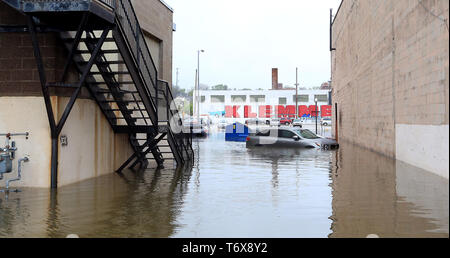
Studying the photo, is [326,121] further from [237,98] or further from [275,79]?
[275,79]

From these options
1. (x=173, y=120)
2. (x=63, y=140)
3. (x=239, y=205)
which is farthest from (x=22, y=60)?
(x=239, y=205)

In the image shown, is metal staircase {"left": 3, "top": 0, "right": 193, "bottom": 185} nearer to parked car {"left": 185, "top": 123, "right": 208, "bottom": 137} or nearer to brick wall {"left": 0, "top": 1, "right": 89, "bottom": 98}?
brick wall {"left": 0, "top": 1, "right": 89, "bottom": 98}

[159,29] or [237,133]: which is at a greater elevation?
[159,29]

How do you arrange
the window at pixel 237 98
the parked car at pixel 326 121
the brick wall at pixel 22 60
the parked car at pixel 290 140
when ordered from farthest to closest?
the window at pixel 237 98
the parked car at pixel 326 121
the parked car at pixel 290 140
the brick wall at pixel 22 60

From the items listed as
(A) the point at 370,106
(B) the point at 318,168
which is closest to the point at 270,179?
(B) the point at 318,168

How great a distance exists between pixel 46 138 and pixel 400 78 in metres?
12.4

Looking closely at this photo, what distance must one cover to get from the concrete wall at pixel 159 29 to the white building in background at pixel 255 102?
59147mm

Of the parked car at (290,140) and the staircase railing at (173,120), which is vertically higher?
the staircase railing at (173,120)

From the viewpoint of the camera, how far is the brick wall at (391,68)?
12852 millimetres

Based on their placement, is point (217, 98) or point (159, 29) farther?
point (217, 98)

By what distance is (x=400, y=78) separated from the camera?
17.0 metres

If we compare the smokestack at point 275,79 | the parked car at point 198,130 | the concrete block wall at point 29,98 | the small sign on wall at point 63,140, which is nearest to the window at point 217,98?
the smokestack at point 275,79

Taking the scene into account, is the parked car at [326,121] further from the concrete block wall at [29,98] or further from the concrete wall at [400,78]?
the concrete block wall at [29,98]
